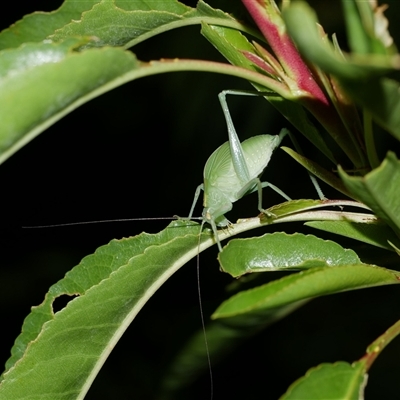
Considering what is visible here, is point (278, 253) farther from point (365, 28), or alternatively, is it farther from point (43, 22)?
point (43, 22)

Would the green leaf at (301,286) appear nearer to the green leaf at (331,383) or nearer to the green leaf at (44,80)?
the green leaf at (331,383)

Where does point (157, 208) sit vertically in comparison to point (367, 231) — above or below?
above

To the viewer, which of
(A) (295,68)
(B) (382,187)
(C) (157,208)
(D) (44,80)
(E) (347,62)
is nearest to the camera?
(E) (347,62)

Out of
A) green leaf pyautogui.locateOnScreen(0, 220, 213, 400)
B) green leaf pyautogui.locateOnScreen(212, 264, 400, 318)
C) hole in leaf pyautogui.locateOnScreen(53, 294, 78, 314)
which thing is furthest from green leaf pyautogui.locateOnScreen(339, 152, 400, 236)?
hole in leaf pyautogui.locateOnScreen(53, 294, 78, 314)

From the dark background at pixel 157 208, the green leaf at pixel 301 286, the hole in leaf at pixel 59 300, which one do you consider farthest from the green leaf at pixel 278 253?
the dark background at pixel 157 208

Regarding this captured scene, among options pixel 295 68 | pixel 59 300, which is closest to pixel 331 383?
pixel 295 68
